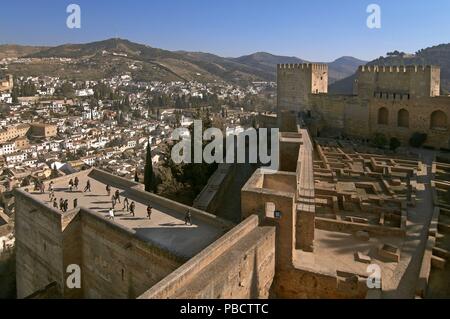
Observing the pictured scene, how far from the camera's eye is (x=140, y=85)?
138000 millimetres

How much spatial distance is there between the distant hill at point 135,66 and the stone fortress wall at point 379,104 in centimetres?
10565

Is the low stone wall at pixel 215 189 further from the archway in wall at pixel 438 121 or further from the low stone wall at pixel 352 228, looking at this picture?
the archway in wall at pixel 438 121

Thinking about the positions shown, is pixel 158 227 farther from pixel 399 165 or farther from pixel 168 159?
pixel 399 165

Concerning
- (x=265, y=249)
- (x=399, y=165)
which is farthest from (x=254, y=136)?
(x=265, y=249)

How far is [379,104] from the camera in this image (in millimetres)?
25484

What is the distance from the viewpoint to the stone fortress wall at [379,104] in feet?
78.0

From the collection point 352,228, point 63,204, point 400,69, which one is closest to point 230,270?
point 63,204

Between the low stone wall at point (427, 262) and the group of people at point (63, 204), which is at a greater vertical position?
the group of people at point (63, 204)

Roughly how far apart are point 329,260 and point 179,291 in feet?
15.7

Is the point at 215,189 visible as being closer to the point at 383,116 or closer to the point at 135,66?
Answer: the point at 383,116

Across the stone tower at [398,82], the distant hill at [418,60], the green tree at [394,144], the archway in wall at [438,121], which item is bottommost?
the green tree at [394,144]

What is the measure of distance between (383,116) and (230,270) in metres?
21.6

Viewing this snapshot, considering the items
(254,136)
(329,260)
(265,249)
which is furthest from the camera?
(254,136)

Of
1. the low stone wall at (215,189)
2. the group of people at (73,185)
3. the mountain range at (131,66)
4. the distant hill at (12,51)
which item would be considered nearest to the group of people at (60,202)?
the group of people at (73,185)
